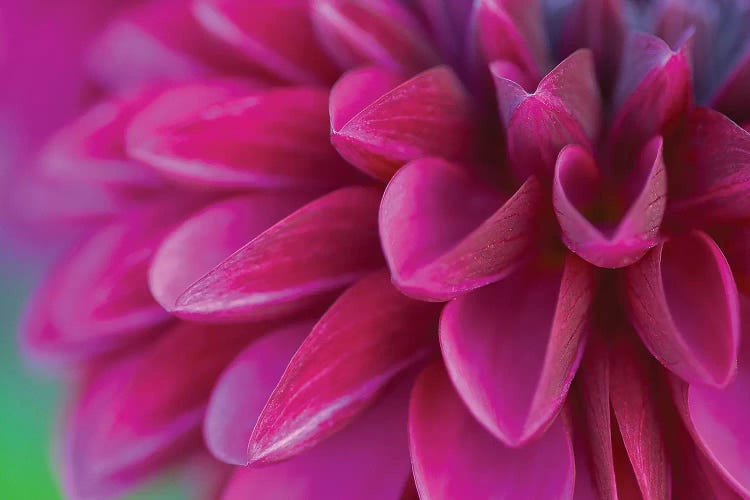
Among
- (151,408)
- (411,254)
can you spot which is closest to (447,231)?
(411,254)

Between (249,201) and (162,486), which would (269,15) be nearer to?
(249,201)

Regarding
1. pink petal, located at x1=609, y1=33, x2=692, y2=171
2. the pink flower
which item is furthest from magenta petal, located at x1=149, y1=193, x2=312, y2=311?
pink petal, located at x1=609, y1=33, x2=692, y2=171

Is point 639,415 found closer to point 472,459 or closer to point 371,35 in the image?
point 472,459

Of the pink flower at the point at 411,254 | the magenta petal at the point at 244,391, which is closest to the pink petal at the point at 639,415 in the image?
the pink flower at the point at 411,254

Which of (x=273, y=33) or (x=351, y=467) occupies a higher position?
(x=273, y=33)

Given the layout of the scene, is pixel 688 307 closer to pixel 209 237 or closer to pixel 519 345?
pixel 519 345

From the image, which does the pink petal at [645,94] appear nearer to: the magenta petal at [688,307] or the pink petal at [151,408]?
the magenta petal at [688,307]
